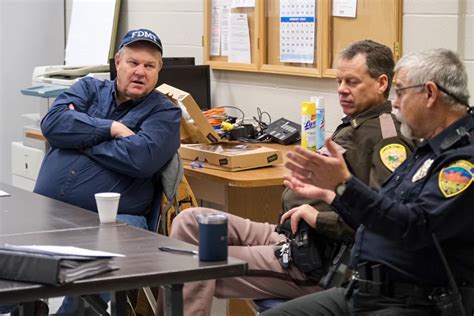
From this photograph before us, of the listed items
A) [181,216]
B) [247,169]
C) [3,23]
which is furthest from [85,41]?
[181,216]

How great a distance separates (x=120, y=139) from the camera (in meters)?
3.80

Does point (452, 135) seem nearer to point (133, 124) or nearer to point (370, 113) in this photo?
point (370, 113)

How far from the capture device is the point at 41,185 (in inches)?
155

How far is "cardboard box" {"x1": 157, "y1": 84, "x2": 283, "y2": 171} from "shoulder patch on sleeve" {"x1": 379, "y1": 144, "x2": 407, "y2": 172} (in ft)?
3.58

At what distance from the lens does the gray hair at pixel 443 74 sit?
2.64 meters

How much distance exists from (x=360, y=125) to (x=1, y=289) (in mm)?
1454

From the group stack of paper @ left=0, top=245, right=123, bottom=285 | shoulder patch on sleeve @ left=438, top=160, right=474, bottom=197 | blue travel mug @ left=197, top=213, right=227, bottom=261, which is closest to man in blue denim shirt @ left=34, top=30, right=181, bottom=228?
blue travel mug @ left=197, top=213, right=227, bottom=261

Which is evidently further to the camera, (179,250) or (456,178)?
(179,250)

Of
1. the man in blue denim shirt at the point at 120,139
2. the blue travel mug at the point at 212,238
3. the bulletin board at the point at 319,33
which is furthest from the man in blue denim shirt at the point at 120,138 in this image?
the blue travel mug at the point at 212,238

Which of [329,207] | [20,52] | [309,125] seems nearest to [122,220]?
[329,207]

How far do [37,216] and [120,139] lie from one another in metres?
0.64

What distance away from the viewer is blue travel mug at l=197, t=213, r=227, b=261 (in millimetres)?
2502

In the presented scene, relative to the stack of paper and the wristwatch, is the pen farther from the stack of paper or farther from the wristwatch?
the wristwatch

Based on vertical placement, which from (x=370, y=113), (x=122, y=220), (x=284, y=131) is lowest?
(x=122, y=220)
